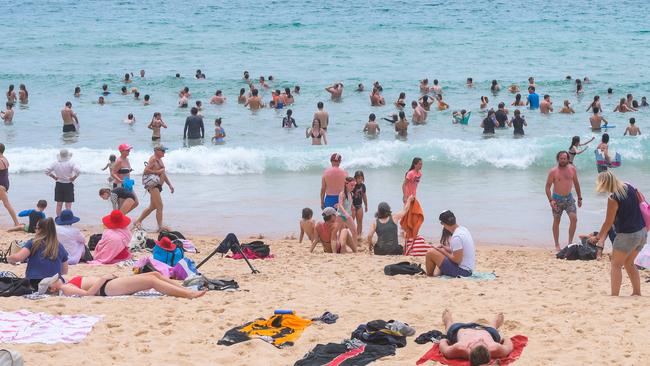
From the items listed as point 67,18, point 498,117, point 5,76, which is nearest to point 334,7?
point 67,18

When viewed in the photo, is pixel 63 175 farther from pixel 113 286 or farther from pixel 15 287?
pixel 113 286

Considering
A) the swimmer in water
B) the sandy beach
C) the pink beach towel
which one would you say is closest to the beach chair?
the sandy beach

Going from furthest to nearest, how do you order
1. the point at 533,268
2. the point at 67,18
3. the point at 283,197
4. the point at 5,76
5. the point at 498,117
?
the point at 67,18 → the point at 5,76 → the point at 498,117 → the point at 283,197 → the point at 533,268

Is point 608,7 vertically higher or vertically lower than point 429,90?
higher

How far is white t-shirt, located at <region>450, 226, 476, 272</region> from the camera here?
9445 millimetres

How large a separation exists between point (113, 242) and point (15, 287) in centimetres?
204

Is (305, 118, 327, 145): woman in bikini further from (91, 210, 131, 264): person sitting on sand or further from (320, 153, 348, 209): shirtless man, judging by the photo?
(91, 210, 131, 264): person sitting on sand

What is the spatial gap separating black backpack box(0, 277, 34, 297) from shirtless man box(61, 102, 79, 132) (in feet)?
44.4

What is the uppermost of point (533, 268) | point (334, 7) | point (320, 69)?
point (334, 7)

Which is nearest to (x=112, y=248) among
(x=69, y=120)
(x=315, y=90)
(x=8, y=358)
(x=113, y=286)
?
(x=113, y=286)

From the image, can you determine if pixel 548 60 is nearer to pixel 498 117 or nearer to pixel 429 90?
pixel 429 90

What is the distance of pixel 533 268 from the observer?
34.7ft

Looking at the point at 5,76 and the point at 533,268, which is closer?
the point at 533,268

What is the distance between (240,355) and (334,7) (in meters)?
43.7
